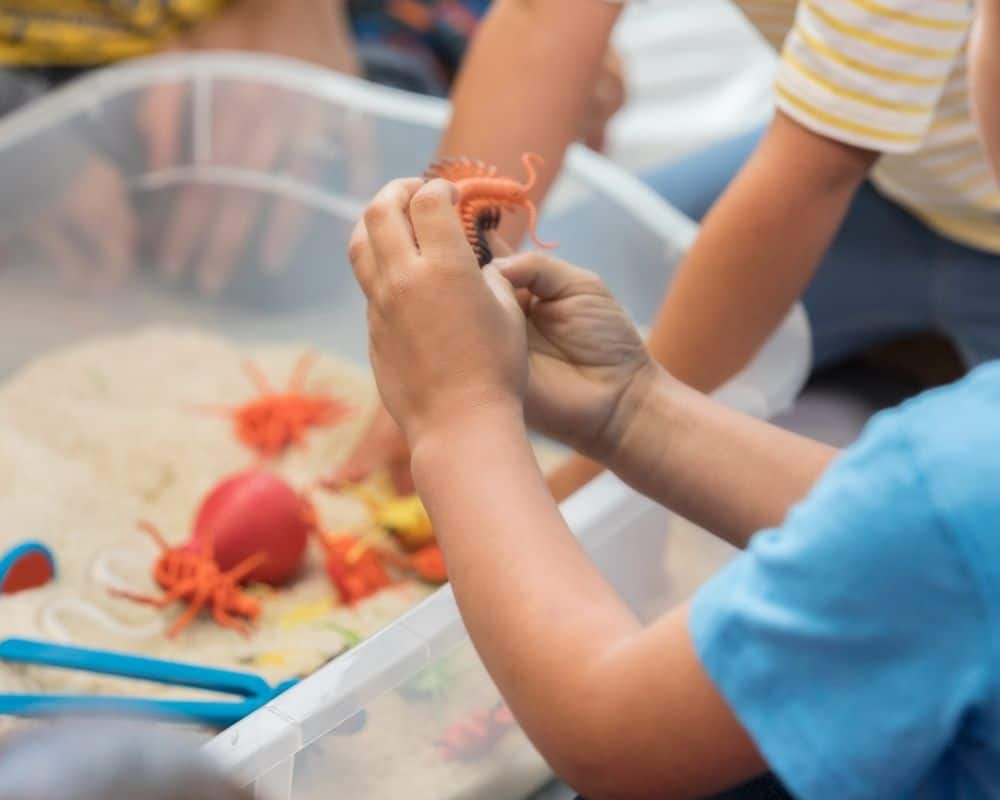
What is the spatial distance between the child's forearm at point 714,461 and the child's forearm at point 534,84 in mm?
286

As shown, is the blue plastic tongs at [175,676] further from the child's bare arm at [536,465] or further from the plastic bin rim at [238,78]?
the plastic bin rim at [238,78]

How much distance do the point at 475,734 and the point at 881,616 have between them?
0.31 metres

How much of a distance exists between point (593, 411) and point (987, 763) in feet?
0.79

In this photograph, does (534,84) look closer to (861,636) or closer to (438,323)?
(438,323)

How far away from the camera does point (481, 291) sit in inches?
21.1

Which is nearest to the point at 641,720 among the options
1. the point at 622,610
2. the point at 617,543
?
the point at 622,610

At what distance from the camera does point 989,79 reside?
2.27 feet

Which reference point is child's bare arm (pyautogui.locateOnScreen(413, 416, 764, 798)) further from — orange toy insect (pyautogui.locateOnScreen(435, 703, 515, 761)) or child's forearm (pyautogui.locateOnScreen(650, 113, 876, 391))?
child's forearm (pyautogui.locateOnScreen(650, 113, 876, 391))

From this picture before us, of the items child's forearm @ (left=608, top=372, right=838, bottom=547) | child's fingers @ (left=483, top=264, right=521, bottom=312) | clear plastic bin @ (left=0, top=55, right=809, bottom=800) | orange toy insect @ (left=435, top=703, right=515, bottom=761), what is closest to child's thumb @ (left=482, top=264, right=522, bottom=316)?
child's fingers @ (left=483, top=264, right=521, bottom=312)

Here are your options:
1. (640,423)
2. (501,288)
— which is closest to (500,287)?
(501,288)

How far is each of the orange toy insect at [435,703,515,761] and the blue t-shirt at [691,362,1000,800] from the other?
257 millimetres


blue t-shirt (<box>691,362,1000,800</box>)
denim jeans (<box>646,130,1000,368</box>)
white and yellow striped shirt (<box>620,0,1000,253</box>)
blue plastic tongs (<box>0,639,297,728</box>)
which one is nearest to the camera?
blue t-shirt (<box>691,362,1000,800</box>)

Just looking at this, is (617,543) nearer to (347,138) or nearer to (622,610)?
(622,610)

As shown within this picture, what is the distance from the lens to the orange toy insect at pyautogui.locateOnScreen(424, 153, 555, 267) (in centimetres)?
61
